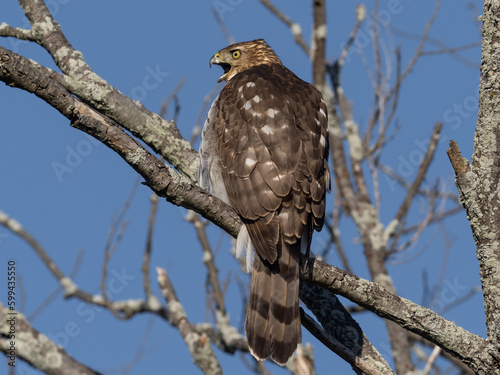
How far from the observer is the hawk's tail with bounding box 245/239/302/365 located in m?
3.78

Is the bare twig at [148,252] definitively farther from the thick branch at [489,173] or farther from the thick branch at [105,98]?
the thick branch at [489,173]

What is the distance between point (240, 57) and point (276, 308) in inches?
121

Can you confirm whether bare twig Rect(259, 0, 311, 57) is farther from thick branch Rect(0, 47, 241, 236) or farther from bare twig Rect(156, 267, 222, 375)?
thick branch Rect(0, 47, 241, 236)

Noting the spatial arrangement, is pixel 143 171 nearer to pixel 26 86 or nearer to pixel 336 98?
pixel 26 86

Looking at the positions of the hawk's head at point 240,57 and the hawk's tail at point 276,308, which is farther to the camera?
the hawk's head at point 240,57

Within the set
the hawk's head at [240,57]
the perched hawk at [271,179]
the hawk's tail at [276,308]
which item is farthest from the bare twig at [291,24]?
the hawk's tail at [276,308]

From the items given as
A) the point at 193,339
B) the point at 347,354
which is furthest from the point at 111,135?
the point at 193,339

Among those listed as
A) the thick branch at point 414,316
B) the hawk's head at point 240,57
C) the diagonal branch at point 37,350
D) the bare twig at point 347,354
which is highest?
the hawk's head at point 240,57

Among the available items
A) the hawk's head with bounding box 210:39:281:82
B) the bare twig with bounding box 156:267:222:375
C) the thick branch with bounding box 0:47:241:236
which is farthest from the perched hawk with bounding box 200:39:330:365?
the hawk's head with bounding box 210:39:281:82

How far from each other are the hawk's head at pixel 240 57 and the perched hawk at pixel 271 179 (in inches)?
47.1

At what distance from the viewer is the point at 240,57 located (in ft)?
20.4

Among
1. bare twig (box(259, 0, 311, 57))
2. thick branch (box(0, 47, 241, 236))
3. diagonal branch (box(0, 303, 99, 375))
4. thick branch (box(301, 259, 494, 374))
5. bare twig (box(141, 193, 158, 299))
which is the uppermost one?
bare twig (box(259, 0, 311, 57))

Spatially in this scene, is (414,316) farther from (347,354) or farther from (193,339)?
(193,339)

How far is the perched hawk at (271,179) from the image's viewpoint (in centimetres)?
386
